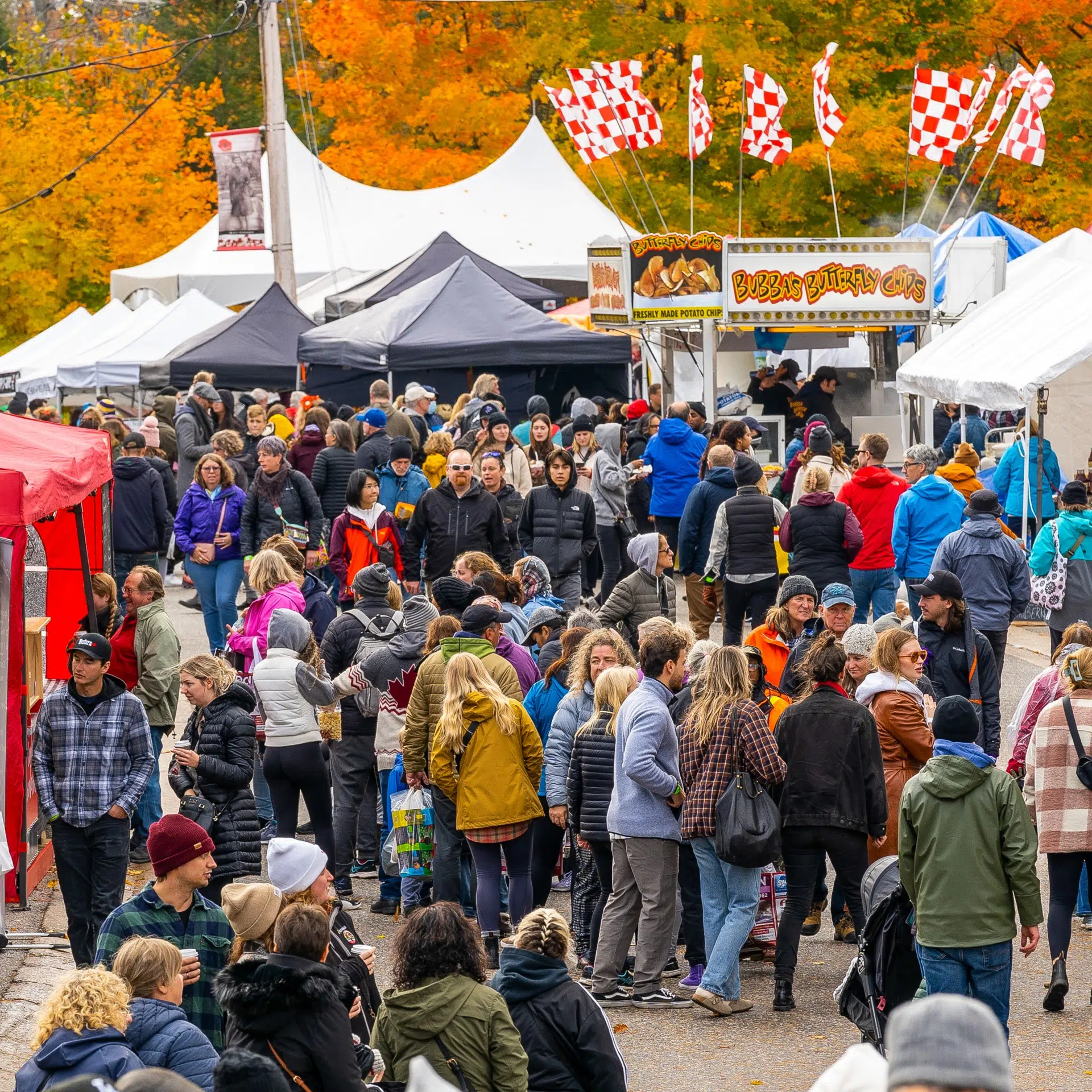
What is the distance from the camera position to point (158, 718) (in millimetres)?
9797

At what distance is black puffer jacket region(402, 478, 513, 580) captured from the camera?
12.3 m

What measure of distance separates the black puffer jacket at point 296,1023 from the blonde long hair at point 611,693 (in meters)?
2.98

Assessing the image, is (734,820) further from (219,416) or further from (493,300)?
(493,300)

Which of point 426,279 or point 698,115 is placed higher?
point 698,115

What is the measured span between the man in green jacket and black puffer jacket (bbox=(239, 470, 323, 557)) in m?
7.63

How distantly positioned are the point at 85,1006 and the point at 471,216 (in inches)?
1023

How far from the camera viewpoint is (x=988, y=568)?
11.4 m

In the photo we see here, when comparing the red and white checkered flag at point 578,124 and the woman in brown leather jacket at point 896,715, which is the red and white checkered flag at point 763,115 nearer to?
the red and white checkered flag at point 578,124

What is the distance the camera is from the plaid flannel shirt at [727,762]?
7.09 metres

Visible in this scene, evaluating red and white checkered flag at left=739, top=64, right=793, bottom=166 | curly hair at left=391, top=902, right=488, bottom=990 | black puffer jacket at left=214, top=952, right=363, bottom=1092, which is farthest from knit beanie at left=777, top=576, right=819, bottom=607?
red and white checkered flag at left=739, top=64, right=793, bottom=166

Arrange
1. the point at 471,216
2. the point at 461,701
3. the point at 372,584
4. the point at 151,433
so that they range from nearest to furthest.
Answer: the point at 461,701 → the point at 372,584 → the point at 151,433 → the point at 471,216

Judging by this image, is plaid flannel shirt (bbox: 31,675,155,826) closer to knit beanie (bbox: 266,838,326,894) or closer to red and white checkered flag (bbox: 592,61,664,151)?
knit beanie (bbox: 266,838,326,894)

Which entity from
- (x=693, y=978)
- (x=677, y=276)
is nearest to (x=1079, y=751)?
(x=693, y=978)

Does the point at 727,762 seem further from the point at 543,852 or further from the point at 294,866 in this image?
the point at 294,866
